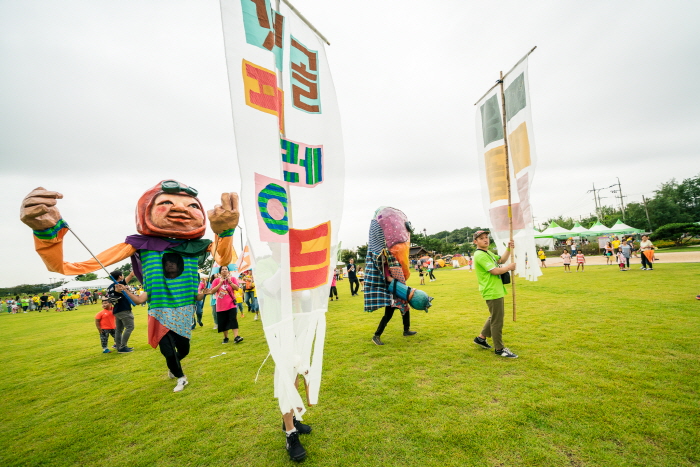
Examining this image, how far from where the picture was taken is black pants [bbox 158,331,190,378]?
3.57 m

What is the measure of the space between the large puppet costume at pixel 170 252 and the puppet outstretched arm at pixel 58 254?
1 cm

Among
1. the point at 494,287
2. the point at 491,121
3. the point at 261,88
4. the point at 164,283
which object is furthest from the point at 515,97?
the point at 164,283

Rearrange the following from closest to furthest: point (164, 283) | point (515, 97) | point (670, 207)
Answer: point (164, 283) → point (515, 97) → point (670, 207)

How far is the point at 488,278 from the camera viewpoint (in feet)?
13.1

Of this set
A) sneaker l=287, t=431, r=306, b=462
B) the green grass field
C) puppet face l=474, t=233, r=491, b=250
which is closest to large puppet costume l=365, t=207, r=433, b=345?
the green grass field

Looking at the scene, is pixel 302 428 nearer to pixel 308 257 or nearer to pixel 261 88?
pixel 308 257

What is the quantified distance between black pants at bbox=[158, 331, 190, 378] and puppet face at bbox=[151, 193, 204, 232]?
1.38 meters

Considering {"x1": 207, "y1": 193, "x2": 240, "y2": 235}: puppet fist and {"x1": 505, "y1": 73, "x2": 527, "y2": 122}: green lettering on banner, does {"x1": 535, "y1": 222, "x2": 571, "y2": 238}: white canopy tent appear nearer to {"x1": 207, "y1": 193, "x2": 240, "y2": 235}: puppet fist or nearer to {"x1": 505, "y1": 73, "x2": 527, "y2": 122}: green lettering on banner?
{"x1": 505, "y1": 73, "x2": 527, "y2": 122}: green lettering on banner

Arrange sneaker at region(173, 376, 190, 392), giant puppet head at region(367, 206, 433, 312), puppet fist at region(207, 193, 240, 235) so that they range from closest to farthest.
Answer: puppet fist at region(207, 193, 240, 235), sneaker at region(173, 376, 190, 392), giant puppet head at region(367, 206, 433, 312)

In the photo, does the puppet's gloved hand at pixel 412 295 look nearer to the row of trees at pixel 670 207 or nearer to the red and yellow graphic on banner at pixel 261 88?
the red and yellow graphic on banner at pixel 261 88

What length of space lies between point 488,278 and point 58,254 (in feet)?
16.3

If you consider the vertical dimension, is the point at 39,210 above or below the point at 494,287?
above

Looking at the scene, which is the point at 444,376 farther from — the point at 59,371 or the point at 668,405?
the point at 59,371

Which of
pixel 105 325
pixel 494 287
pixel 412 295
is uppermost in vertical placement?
pixel 494 287
